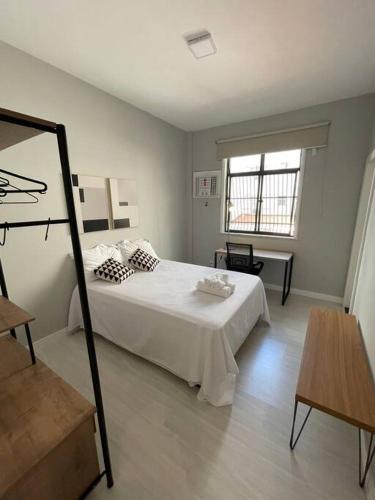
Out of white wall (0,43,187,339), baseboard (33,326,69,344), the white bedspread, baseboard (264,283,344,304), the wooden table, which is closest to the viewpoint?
the wooden table

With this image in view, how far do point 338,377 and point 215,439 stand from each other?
0.86 m

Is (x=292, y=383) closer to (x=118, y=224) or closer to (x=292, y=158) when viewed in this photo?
(x=118, y=224)

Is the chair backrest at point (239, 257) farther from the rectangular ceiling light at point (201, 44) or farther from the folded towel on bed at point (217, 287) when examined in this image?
the rectangular ceiling light at point (201, 44)

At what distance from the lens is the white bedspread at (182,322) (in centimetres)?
163

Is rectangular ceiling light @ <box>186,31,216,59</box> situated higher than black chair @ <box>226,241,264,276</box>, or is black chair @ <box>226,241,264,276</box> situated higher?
rectangular ceiling light @ <box>186,31,216,59</box>

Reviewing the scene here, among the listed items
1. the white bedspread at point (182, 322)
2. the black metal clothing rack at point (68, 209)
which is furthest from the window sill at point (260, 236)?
the black metal clothing rack at point (68, 209)

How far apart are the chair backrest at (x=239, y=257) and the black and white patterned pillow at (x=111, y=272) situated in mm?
1635

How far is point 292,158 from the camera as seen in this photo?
327 cm

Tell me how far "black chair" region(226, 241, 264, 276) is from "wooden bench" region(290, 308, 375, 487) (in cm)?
149

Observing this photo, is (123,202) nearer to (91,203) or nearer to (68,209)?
(91,203)

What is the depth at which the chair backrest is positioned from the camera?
126 inches

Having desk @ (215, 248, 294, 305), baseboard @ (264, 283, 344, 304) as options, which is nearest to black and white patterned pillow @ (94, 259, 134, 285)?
desk @ (215, 248, 294, 305)

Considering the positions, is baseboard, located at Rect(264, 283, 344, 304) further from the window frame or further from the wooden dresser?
the wooden dresser

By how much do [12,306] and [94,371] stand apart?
619 millimetres
